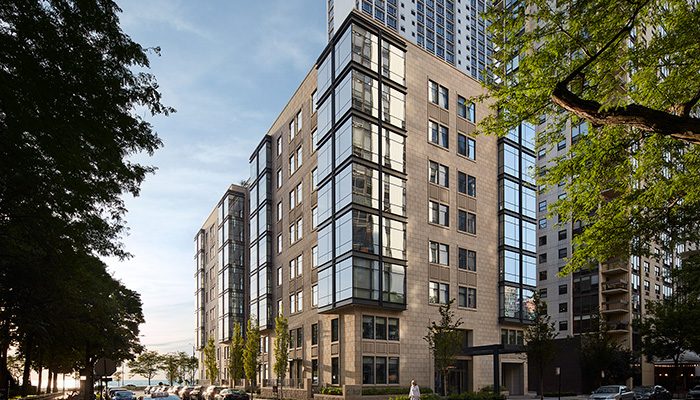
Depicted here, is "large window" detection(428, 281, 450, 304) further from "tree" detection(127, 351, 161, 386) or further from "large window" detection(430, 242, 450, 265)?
"tree" detection(127, 351, 161, 386)

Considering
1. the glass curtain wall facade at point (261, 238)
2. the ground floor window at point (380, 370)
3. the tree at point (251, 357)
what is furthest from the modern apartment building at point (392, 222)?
the glass curtain wall facade at point (261, 238)

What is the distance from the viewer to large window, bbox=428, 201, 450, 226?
47.3 metres

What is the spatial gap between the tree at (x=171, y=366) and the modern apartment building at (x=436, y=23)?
76.5 meters

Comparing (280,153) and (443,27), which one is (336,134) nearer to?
(280,153)

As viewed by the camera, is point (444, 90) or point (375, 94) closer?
point (375, 94)

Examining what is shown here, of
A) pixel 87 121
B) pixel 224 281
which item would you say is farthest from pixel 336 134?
pixel 224 281

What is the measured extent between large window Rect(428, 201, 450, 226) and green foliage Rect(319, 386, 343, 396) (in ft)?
49.8

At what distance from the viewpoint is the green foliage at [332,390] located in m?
40.9

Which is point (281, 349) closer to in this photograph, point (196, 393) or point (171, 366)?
point (196, 393)

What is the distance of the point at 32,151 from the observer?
41.9 feet

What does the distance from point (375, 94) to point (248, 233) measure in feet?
133

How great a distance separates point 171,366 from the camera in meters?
114

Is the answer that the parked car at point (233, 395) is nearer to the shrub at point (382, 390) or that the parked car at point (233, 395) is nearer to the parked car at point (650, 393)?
the shrub at point (382, 390)

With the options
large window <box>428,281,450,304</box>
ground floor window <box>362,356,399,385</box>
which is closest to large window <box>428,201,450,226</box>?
large window <box>428,281,450,304</box>
